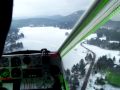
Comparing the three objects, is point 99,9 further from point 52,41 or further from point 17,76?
point 17,76

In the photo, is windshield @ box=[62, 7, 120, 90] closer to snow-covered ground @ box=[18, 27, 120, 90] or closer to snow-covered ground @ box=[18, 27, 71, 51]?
snow-covered ground @ box=[18, 27, 120, 90]

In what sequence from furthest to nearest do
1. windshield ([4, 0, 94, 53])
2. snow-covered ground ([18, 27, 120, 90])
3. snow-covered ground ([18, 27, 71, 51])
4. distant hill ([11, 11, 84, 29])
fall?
1. snow-covered ground ([18, 27, 71, 51])
2. snow-covered ground ([18, 27, 120, 90])
3. distant hill ([11, 11, 84, 29])
4. windshield ([4, 0, 94, 53])

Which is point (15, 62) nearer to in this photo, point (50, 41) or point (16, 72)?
point (16, 72)

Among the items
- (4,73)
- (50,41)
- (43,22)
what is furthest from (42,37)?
(4,73)

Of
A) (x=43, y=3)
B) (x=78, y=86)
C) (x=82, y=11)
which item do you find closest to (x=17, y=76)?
(x=78, y=86)

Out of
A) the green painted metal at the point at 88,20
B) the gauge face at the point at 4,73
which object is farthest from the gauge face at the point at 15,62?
the green painted metal at the point at 88,20

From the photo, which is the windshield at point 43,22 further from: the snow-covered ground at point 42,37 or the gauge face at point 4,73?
the gauge face at point 4,73

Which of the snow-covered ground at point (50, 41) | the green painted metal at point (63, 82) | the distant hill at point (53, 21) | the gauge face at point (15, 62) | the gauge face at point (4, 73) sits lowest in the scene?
the green painted metal at point (63, 82)

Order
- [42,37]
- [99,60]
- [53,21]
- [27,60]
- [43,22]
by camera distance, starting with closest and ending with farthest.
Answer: [99,60] < [53,21] < [43,22] < [42,37] < [27,60]

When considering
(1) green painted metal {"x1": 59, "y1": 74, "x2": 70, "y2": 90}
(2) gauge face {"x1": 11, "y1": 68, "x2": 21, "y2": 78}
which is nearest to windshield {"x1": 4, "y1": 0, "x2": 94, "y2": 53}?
(2) gauge face {"x1": 11, "y1": 68, "x2": 21, "y2": 78}
